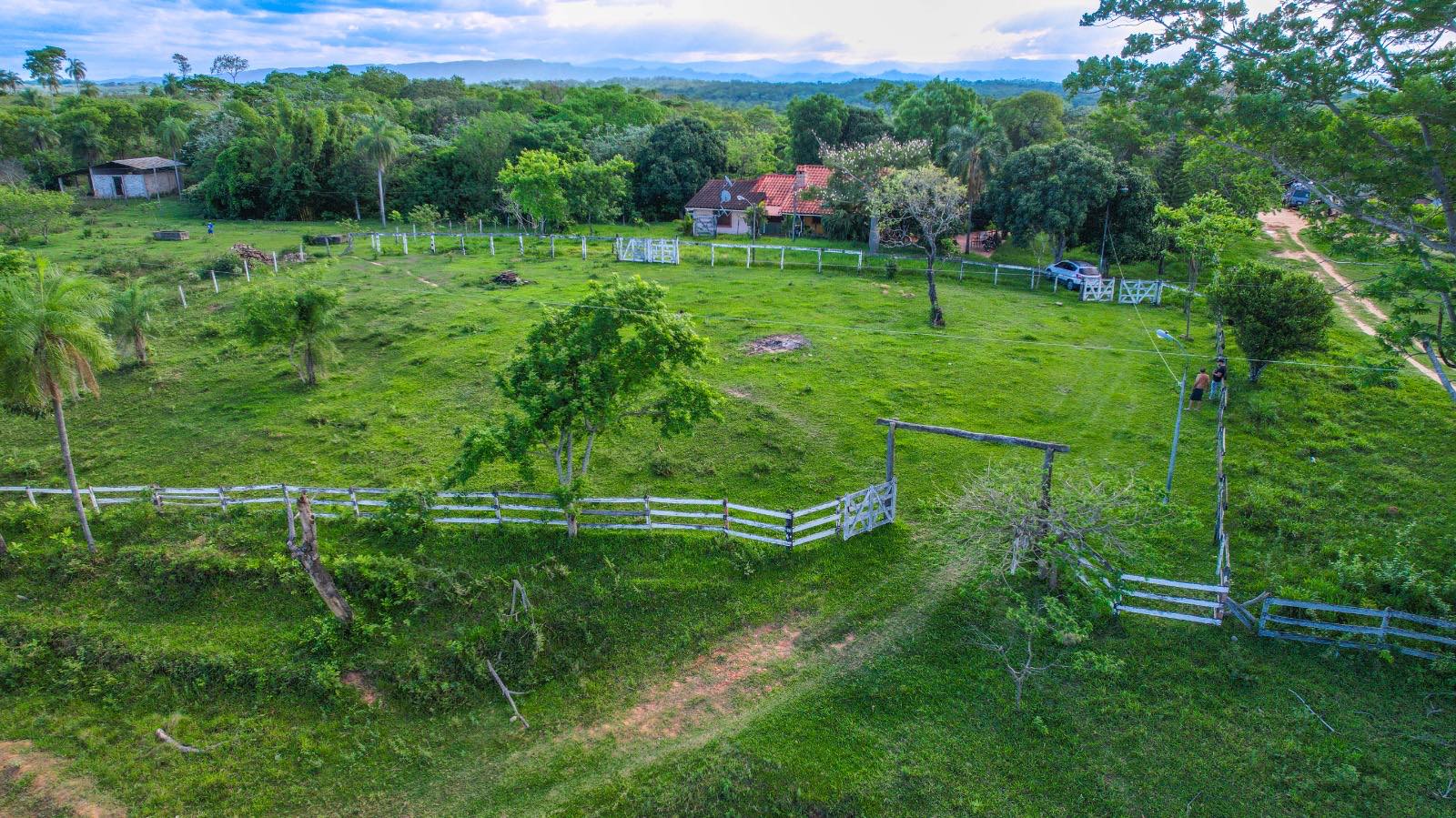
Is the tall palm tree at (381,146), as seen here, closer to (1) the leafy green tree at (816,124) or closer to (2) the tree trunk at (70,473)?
(1) the leafy green tree at (816,124)

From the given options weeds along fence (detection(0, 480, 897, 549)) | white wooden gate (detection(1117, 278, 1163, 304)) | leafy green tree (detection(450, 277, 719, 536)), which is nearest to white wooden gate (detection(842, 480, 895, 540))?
weeds along fence (detection(0, 480, 897, 549))

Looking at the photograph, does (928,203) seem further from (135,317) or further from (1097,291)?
(135,317)

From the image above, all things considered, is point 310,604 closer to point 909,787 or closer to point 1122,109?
point 909,787

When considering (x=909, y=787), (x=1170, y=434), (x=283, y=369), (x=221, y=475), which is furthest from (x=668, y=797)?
(x=283, y=369)

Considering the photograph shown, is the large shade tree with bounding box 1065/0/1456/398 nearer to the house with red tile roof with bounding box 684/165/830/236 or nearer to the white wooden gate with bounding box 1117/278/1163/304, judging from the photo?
the white wooden gate with bounding box 1117/278/1163/304

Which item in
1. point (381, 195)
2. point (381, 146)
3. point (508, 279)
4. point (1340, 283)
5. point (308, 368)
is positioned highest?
point (381, 146)

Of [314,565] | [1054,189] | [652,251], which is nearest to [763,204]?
[652,251]

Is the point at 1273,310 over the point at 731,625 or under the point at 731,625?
over
